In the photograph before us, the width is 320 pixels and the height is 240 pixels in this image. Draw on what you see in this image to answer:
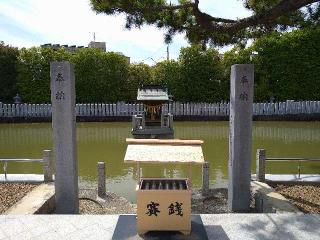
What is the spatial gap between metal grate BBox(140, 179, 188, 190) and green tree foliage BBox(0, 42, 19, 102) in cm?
2357

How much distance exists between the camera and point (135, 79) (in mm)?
28781

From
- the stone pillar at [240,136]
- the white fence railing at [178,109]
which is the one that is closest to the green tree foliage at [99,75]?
the white fence railing at [178,109]

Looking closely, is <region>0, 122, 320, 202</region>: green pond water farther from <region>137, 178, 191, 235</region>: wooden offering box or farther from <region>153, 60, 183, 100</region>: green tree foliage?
<region>153, 60, 183, 100</region>: green tree foliage

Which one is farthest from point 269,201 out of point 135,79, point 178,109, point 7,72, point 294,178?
point 7,72

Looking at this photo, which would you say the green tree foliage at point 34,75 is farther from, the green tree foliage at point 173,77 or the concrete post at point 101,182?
the concrete post at point 101,182

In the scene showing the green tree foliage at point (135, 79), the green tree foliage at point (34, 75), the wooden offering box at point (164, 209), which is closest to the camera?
the wooden offering box at point (164, 209)

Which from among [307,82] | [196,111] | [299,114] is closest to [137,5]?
[196,111]

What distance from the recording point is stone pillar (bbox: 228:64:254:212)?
8.41 m

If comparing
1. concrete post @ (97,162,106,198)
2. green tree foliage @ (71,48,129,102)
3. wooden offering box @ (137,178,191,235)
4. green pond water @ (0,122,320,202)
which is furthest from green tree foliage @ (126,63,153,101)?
wooden offering box @ (137,178,191,235)

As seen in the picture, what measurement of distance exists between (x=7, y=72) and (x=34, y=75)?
2.05 metres

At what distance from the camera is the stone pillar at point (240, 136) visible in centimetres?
841

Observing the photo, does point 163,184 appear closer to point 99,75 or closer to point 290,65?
point 99,75

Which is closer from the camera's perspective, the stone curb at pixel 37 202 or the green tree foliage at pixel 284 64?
the stone curb at pixel 37 202

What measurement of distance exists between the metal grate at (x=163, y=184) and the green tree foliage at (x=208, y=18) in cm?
390
